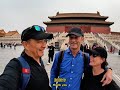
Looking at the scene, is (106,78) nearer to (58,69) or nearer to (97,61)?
(97,61)

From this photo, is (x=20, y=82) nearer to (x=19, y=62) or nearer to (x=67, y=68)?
(x=19, y=62)

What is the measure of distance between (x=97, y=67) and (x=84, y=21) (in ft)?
268

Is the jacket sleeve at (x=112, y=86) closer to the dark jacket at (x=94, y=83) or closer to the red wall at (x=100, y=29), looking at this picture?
the dark jacket at (x=94, y=83)

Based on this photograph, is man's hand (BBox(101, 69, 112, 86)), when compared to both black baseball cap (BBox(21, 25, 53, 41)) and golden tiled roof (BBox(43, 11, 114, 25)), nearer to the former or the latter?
black baseball cap (BBox(21, 25, 53, 41))

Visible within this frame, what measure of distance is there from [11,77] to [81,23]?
8305cm

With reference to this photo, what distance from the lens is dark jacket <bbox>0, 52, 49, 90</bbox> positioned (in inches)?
90.8

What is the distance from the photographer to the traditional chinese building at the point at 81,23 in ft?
276

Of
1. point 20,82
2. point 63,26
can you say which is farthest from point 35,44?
point 63,26

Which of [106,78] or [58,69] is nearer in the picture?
[106,78]

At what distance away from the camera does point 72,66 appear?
4.57 meters

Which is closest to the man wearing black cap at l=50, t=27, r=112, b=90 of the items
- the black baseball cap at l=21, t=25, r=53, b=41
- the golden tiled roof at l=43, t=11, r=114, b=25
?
the black baseball cap at l=21, t=25, r=53, b=41

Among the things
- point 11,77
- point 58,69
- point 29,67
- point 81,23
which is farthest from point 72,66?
point 81,23

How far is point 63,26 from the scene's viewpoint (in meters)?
84.3

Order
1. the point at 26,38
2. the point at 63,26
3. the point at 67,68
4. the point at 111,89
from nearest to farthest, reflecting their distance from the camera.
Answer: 1. the point at 26,38
2. the point at 111,89
3. the point at 67,68
4. the point at 63,26
